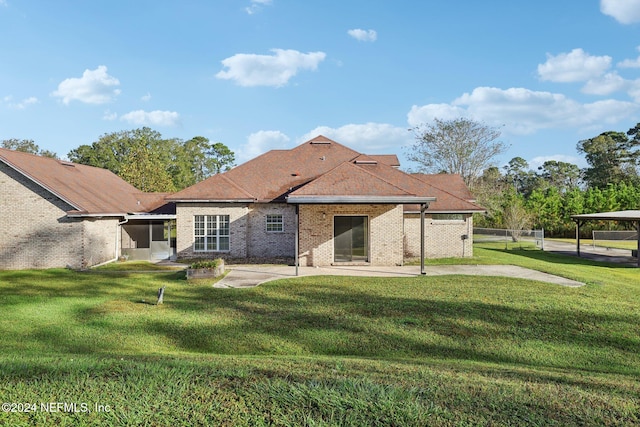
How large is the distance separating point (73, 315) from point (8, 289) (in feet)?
16.5

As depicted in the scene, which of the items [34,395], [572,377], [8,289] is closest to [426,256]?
[572,377]

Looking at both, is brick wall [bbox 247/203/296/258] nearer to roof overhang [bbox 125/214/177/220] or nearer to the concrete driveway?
the concrete driveway

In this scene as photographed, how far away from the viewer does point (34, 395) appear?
3547 millimetres

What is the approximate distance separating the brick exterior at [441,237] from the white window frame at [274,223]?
6.26m

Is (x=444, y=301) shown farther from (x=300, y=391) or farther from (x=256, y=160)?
(x=256, y=160)

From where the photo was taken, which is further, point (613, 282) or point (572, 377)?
point (613, 282)

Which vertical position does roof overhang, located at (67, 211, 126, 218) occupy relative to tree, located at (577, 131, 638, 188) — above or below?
below

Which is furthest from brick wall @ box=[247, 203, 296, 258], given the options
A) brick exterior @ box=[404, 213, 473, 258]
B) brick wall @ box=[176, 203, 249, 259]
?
brick exterior @ box=[404, 213, 473, 258]

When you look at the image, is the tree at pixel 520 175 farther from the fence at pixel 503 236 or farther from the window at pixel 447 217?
the window at pixel 447 217

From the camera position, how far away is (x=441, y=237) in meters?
20.8

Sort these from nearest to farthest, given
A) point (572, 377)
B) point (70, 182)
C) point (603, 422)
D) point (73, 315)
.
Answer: point (603, 422), point (572, 377), point (73, 315), point (70, 182)

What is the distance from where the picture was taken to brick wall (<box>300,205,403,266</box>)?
17641mm

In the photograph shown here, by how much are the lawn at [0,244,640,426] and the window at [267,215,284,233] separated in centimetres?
570

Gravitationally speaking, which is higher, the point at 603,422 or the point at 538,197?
the point at 538,197
